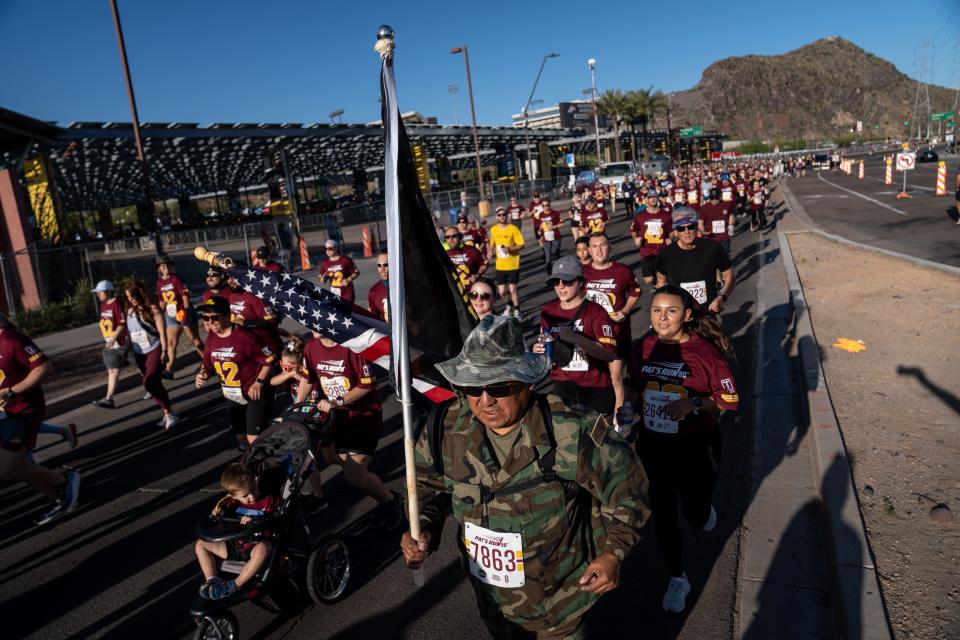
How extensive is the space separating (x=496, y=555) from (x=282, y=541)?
2.04 meters

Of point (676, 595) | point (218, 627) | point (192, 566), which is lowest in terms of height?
point (192, 566)

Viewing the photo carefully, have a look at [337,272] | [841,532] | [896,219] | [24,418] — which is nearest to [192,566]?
[24,418]

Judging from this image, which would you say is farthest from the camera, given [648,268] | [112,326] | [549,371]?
[648,268]

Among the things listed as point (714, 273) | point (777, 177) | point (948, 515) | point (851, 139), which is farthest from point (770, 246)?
point (851, 139)

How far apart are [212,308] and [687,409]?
157 inches

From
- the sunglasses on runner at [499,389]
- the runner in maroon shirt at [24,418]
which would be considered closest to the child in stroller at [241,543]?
the sunglasses on runner at [499,389]

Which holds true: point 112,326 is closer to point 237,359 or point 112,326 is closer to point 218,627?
point 237,359

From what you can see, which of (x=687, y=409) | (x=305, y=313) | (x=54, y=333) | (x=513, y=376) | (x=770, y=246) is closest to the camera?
(x=513, y=376)

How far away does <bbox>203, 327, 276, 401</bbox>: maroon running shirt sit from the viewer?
→ 5648 mm

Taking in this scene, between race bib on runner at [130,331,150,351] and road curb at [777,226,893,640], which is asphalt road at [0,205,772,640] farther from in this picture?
race bib on runner at [130,331,150,351]

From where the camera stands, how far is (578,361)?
5.14m

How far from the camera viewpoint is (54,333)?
15000 mm

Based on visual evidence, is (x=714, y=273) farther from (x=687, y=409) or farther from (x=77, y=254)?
(x=77, y=254)

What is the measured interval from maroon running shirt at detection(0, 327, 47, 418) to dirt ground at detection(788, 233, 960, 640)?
675cm
